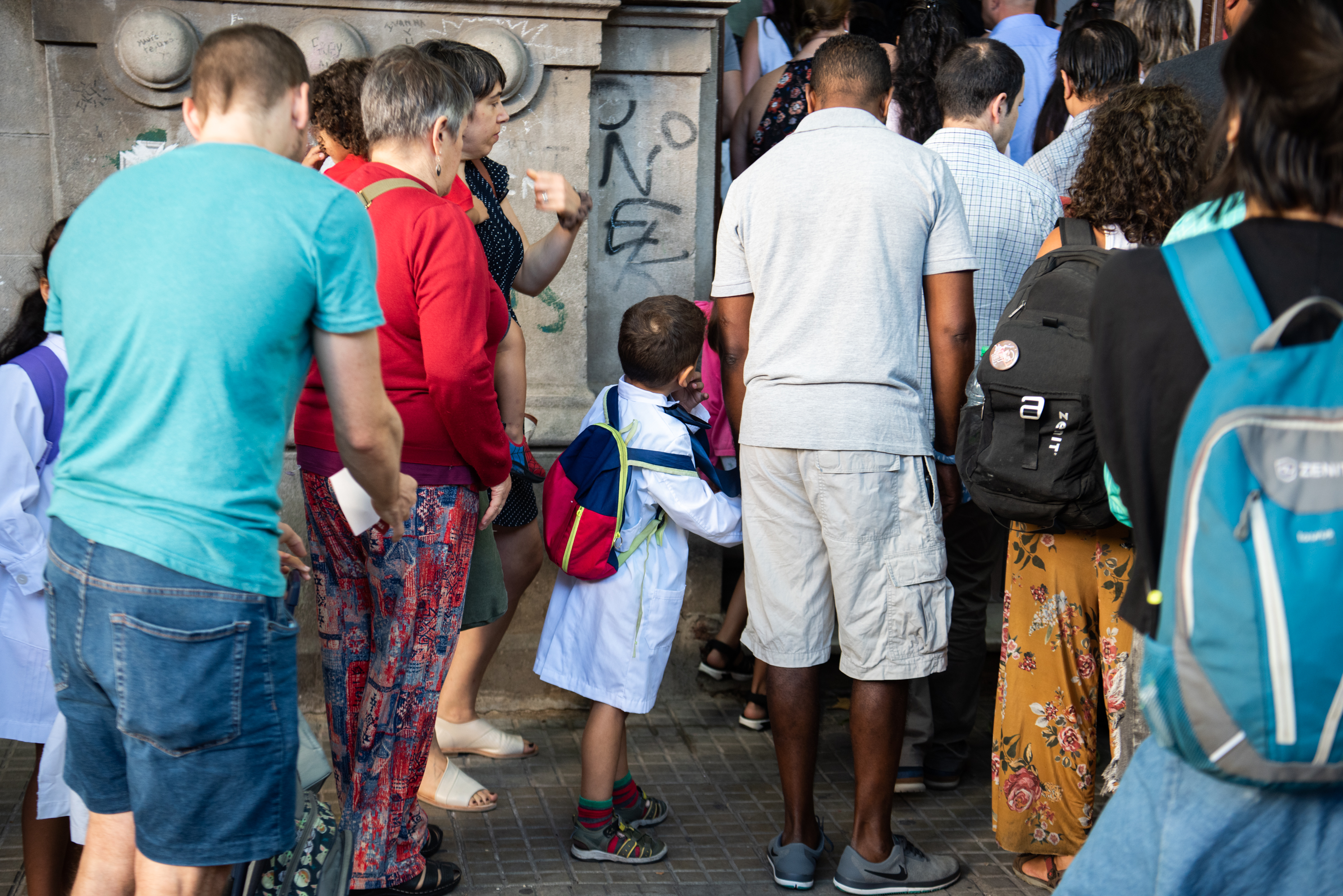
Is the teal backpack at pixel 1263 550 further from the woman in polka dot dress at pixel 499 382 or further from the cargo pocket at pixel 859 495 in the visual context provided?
the woman in polka dot dress at pixel 499 382

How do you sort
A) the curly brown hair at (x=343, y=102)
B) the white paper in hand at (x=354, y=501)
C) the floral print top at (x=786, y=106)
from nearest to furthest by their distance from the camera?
the white paper in hand at (x=354, y=501) < the curly brown hair at (x=343, y=102) < the floral print top at (x=786, y=106)

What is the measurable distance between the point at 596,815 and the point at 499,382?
4.18 ft

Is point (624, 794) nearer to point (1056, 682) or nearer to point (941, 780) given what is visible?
point (941, 780)

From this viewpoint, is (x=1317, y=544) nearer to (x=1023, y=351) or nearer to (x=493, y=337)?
(x=1023, y=351)

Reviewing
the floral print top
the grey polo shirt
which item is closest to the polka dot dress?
the grey polo shirt

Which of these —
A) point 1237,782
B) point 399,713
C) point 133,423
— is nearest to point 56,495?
point 133,423

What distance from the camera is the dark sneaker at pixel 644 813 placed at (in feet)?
11.9

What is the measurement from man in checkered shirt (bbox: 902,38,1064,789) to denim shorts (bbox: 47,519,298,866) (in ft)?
6.54

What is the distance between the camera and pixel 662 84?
4617mm

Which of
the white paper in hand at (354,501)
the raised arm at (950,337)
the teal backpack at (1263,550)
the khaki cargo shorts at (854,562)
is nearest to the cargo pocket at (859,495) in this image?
the khaki cargo shorts at (854,562)

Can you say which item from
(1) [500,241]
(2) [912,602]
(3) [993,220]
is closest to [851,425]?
(2) [912,602]

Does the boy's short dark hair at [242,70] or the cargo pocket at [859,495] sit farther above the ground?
the boy's short dark hair at [242,70]

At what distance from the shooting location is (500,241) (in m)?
3.64

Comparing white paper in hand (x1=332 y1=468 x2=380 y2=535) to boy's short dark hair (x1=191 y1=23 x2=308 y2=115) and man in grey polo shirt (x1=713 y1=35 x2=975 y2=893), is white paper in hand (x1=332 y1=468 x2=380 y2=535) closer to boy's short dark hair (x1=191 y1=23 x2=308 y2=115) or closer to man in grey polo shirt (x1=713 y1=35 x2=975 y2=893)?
boy's short dark hair (x1=191 y1=23 x2=308 y2=115)
